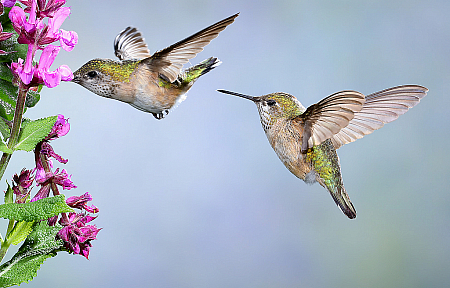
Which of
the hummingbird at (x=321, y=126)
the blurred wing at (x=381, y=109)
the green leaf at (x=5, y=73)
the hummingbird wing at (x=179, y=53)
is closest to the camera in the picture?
the green leaf at (x=5, y=73)

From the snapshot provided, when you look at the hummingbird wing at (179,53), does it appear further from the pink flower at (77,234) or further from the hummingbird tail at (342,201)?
the hummingbird tail at (342,201)

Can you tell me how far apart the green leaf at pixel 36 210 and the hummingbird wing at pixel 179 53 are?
0.42m

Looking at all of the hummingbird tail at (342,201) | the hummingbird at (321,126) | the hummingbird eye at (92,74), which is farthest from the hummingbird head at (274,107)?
the hummingbird eye at (92,74)

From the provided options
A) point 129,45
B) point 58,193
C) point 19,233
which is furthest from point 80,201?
point 129,45

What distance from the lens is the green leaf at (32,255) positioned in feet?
1.75

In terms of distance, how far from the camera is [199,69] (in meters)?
1.02

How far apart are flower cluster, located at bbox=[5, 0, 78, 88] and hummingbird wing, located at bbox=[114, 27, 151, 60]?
60 cm

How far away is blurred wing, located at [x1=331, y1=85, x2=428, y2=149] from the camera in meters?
1.06

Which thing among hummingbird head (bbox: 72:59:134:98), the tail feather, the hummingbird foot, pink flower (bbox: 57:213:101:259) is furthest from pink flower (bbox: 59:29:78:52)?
the tail feather

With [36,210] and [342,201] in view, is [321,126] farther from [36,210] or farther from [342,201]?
[36,210]

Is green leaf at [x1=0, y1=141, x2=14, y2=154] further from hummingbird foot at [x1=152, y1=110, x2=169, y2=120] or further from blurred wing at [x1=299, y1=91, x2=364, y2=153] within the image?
blurred wing at [x1=299, y1=91, x2=364, y2=153]

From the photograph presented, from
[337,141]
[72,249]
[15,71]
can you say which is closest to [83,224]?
[72,249]

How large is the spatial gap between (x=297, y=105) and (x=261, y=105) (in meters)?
0.12

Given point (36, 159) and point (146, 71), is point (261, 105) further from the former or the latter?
point (36, 159)
